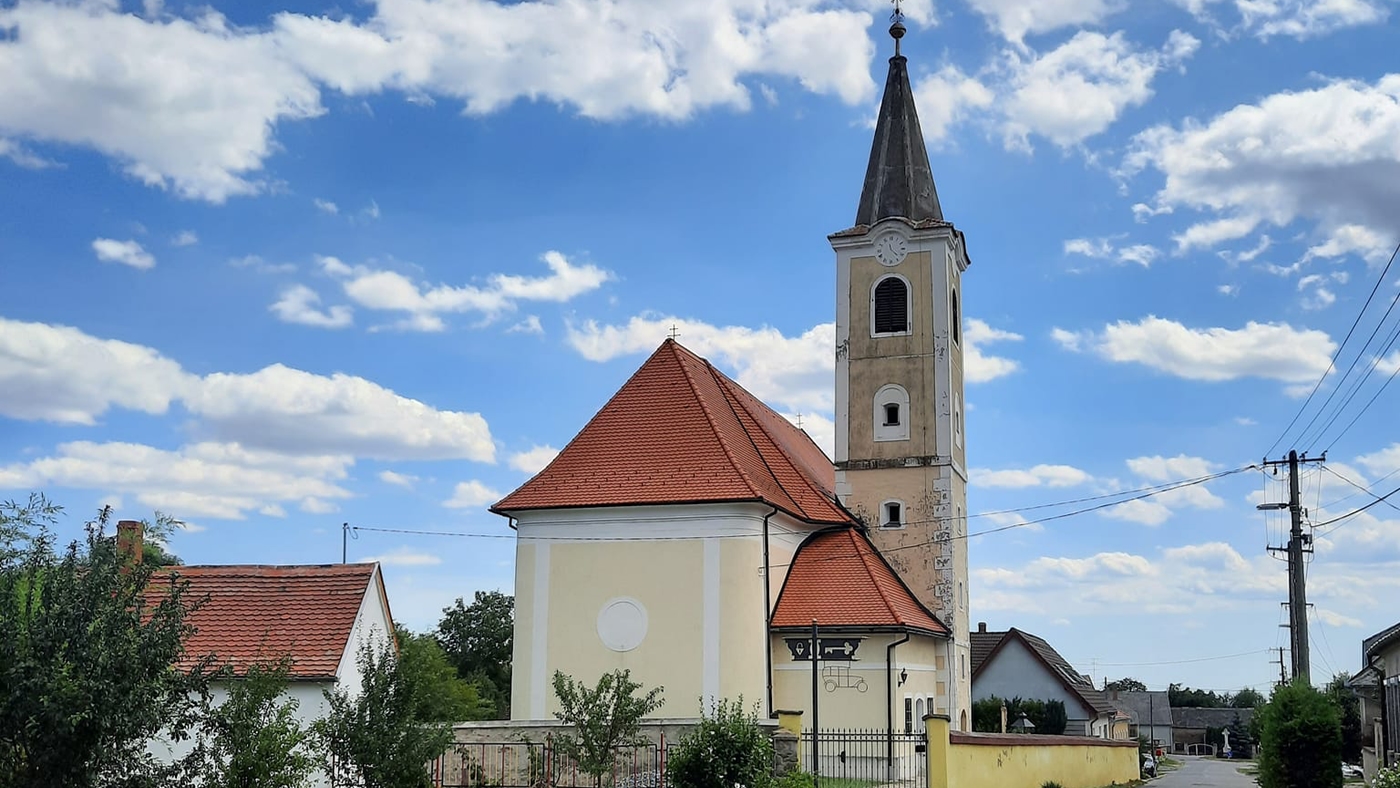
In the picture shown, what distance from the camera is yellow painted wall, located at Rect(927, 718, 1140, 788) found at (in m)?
23.5

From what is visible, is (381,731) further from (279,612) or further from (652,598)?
(652,598)

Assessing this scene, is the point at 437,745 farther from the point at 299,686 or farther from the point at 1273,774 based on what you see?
the point at 1273,774

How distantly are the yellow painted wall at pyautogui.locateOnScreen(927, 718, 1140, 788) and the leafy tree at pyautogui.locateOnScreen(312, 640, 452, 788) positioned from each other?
1022 cm

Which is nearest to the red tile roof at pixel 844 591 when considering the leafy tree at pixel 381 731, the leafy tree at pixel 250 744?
the leafy tree at pixel 381 731

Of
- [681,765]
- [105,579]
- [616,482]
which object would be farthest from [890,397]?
[105,579]

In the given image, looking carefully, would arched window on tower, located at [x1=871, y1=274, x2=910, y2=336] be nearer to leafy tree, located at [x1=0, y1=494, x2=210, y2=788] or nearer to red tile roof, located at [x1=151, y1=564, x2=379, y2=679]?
red tile roof, located at [x1=151, y1=564, x2=379, y2=679]

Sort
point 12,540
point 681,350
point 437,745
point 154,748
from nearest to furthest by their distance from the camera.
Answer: point 437,745, point 154,748, point 12,540, point 681,350

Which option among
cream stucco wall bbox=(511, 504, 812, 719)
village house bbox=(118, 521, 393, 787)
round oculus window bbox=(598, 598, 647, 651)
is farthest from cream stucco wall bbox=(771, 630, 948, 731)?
village house bbox=(118, 521, 393, 787)

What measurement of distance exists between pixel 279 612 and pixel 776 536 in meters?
11.1

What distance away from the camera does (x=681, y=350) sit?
32.7 m

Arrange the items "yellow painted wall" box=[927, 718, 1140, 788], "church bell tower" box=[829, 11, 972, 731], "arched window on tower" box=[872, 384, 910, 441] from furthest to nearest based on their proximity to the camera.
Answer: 1. "arched window on tower" box=[872, 384, 910, 441]
2. "church bell tower" box=[829, 11, 972, 731]
3. "yellow painted wall" box=[927, 718, 1140, 788]

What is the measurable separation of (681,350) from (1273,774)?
1621 centimetres

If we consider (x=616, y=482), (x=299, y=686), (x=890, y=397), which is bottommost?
(x=299, y=686)

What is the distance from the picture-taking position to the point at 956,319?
118 feet
